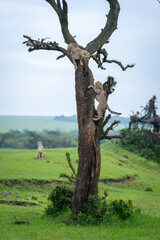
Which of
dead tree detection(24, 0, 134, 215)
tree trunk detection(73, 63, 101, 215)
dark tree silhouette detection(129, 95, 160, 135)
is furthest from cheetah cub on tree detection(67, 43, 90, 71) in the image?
dark tree silhouette detection(129, 95, 160, 135)

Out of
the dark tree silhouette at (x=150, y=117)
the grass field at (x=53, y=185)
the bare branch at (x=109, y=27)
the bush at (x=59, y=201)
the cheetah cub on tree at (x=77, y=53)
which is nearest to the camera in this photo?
the grass field at (x=53, y=185)

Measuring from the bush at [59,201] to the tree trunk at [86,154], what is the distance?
1210 mm

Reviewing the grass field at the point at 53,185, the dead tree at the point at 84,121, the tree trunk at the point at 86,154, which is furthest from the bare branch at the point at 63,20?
the grass field at the point at 53,185

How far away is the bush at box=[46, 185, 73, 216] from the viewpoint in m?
13.4

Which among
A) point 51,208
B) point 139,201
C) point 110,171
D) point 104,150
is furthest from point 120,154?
point 51,208

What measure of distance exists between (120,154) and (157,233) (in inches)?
1168

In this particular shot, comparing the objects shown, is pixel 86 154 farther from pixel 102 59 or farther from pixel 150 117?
pixel 150 117

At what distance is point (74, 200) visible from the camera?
12430mm

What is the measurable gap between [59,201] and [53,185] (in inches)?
401

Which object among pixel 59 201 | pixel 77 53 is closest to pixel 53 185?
pixel 59 201

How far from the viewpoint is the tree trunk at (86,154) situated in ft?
40.4

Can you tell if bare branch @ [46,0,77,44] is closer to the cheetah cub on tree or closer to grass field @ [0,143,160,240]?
the cheetah cub on tree

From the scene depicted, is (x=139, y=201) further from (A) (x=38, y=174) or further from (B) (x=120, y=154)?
(B) (x=120, y=154)

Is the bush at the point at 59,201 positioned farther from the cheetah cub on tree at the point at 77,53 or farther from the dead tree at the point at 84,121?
the cheetah cub on tree at the point at 77,53
